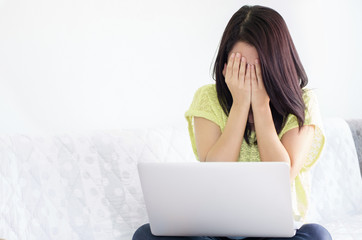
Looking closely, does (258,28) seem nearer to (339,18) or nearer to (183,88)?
(183,88)

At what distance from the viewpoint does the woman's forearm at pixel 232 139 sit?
1521mm

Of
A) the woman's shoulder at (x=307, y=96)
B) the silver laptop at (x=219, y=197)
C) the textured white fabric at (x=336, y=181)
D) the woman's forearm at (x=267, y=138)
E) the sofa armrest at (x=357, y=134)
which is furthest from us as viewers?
the sofa armrest at (x=357, y=134)

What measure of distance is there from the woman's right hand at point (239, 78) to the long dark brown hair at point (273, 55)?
4cm

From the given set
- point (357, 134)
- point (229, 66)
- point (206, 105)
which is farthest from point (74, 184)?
point (357, 134)

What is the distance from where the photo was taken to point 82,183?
5.81 feet

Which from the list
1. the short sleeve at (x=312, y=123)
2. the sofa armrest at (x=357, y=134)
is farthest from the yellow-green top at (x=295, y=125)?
A: the sofa armrest at (x=357, y=134)

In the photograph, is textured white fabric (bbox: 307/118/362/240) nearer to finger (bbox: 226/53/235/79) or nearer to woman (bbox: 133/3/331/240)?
woman (bbox: 133/3/331/240)

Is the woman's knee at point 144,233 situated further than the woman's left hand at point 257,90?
No

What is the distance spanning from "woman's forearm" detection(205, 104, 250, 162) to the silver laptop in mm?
293

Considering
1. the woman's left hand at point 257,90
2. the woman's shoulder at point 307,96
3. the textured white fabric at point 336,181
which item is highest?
the woman's left hand at point 257,90

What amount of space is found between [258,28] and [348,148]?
0.76 meters

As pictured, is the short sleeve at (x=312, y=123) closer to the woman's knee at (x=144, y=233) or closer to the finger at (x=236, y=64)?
the finger at (x=236, y=64)

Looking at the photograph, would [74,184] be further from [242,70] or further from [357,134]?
[357,134]

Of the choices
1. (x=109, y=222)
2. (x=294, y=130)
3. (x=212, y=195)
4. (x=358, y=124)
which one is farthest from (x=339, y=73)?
(x=212, y=195)
